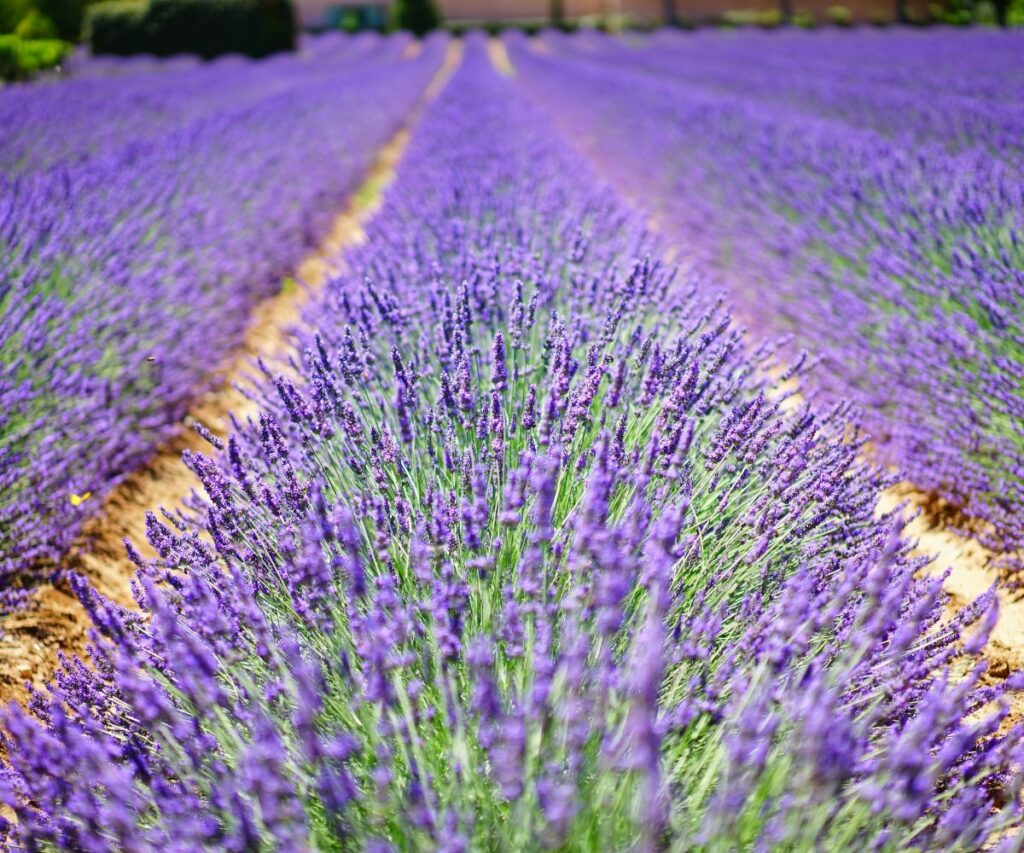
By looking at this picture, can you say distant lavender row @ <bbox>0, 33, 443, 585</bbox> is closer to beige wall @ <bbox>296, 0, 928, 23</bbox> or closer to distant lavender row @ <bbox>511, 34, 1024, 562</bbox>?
distant lavender row @ <bbox>511, 34, 1024, 562</bbox>

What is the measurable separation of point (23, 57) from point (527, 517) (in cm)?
1239

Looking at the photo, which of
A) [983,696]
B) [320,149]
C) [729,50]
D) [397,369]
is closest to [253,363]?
[397,369]

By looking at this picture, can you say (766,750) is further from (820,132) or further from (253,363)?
(820,132)

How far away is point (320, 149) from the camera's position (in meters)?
7.61

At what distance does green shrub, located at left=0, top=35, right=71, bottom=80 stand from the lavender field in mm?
7221

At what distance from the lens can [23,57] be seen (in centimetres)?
1083

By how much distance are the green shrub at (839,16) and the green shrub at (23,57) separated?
2680 cm

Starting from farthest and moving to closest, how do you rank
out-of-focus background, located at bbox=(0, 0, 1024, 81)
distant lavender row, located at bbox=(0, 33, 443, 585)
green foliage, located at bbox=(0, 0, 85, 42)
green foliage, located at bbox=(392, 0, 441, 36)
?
green foliage, located at bbox=(392, 0, 441, 36) < out-of-focus background, located at bbox=(0, 0, 1024, 81) < green foliage, located at bbox=(0, 0, 85, 42) < distant lavender row, located at bbox=(0, 33, 443, 585)

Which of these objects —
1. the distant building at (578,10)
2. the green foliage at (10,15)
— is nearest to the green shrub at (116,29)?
the green foliage at (10,15)

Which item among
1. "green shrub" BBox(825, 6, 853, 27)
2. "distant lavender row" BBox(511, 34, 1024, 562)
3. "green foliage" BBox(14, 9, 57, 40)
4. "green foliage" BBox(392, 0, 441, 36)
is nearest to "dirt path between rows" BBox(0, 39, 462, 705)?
"distant lavender row" BBox(511, 34, 1024, 562)

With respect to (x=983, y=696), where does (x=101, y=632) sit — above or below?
above

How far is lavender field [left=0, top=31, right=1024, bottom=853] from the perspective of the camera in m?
1.11

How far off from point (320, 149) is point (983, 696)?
24.1 feet

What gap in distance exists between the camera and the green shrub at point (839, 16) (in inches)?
1167
